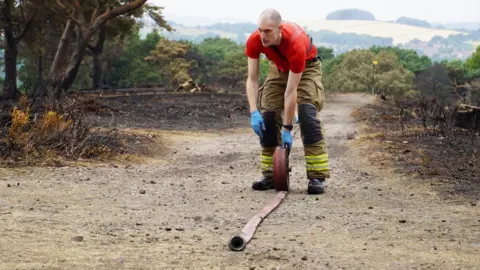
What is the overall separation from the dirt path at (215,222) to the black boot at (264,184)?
100 millimetres

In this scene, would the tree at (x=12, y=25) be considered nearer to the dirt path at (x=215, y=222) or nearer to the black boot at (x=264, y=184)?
the dirt path at (x=215, y=222)

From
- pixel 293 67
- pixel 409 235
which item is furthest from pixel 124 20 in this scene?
pixel 409 235

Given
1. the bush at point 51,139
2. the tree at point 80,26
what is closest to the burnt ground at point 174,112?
the tree at point 80,26

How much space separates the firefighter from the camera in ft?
22.9

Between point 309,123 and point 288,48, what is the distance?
0.78 m

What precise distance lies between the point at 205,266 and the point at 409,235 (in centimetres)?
162

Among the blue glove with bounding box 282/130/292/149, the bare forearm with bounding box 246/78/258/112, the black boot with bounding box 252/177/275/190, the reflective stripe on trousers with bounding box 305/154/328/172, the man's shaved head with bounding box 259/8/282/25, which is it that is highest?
the man's shaved head with bounding box 259/8/282/25

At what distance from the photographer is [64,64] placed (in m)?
24.0

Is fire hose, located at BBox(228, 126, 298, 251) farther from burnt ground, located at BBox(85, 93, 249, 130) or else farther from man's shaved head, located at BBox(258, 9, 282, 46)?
burnt ground, located at BBox(85, 93, 249, 130)

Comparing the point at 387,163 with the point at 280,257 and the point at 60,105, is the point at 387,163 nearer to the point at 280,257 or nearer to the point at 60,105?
the point at 60,105

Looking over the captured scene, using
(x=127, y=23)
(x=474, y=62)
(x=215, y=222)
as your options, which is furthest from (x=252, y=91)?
(x=474, y=62)

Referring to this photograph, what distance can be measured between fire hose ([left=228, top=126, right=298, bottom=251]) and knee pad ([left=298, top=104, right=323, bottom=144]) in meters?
0.23

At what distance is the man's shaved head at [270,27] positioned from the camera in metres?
6.79

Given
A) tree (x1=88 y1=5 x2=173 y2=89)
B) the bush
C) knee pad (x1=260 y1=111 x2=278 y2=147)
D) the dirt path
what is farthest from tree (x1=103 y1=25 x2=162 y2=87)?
knee pad (x1=260 y1=111 x2=278 y2=147)
